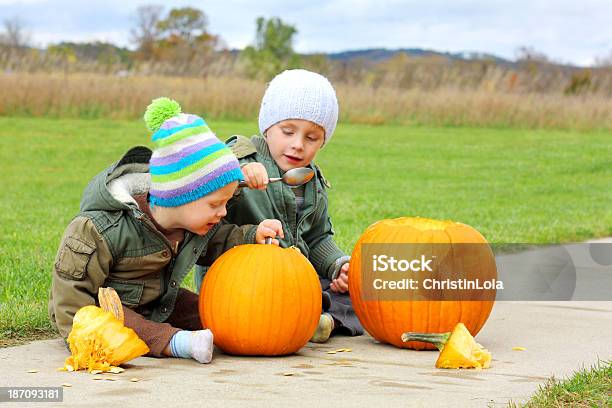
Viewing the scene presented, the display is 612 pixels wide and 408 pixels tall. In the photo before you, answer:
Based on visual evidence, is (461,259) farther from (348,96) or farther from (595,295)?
(348,96)

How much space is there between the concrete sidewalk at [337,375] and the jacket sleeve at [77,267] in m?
0.19

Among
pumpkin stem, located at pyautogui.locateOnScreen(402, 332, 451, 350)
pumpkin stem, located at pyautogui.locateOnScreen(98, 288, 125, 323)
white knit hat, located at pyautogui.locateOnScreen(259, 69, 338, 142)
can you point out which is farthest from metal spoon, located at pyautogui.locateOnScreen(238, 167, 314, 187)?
pumpkin stem, located at pyautogui.locateOnScreen(98, 288, 125, 323)

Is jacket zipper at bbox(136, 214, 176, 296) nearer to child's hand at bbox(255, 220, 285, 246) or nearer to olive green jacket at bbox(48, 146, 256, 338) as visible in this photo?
olive green jacket at bbox(48, 146, 256, 338)

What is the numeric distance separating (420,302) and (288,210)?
91 cm

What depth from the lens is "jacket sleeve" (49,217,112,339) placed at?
3943 millimetres

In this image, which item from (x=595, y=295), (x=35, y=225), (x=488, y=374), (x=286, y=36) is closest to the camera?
(x=488, y=374)

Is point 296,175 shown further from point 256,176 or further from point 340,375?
point 340,375

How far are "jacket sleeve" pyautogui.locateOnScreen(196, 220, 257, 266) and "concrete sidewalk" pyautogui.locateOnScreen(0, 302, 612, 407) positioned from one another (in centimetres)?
54

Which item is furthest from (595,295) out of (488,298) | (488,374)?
(488,374)

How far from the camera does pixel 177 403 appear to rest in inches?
124

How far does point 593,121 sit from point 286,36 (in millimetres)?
19588

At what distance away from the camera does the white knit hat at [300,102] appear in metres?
4.69

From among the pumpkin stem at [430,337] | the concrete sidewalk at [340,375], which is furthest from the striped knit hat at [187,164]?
the pumpkin stem at [430,337]

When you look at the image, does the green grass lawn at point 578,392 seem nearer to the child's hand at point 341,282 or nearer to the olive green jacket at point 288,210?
the child's hand at point 341,282
